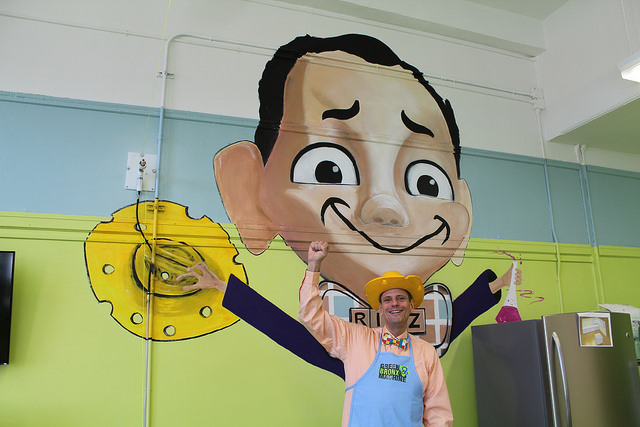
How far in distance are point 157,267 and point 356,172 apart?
1464mm

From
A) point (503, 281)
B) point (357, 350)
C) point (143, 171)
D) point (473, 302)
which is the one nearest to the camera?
point (357, 350)

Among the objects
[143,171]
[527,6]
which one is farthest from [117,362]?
[527,6]

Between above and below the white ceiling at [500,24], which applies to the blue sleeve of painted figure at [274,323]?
below

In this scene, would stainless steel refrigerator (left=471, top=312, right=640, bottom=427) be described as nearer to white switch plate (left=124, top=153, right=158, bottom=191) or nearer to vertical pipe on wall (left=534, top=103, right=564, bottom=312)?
vertical pipe on wall (left=534, top=103, right=564, bottom=312)

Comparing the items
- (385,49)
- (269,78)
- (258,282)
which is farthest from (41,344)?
(385,49)

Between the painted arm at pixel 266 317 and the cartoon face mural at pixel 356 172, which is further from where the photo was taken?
the cartoon face mural at pixel 356 172

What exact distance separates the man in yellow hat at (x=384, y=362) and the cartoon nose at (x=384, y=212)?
0.77 metres

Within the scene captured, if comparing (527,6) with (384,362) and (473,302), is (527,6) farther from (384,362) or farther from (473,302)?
(384,362)

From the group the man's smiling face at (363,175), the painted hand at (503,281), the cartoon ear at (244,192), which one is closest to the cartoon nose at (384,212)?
the man's smiling face at (363,175)

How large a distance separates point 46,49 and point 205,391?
2.25 metres

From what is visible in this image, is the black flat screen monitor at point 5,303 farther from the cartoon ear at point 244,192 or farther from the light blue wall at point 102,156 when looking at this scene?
the cartoon ear at point 244,192

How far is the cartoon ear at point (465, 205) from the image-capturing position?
12.2 feet

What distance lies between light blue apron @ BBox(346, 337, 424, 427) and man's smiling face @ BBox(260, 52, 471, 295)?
2.69 feet

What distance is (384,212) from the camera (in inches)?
140
